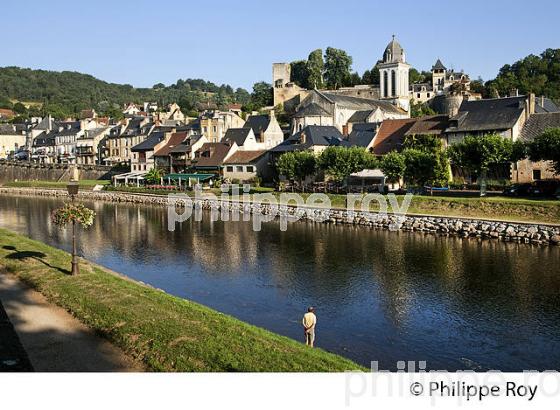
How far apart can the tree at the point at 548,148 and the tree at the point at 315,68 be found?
3222 inches

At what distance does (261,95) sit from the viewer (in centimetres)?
12600

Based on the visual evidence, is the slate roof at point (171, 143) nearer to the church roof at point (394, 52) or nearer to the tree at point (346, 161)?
the tree at point (346, 161)

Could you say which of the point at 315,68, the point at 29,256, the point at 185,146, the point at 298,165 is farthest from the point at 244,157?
the point at 315,68

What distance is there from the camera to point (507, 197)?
4319 centimetres

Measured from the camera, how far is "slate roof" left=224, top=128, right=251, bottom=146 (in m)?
75.4

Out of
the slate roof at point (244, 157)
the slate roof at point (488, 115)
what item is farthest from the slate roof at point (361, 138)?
the slate roof at point (244, 157)

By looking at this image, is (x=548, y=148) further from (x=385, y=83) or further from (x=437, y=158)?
(x=385, y=83)

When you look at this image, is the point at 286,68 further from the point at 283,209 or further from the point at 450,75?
the point at 283,209

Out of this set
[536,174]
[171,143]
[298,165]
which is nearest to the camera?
[536,174]

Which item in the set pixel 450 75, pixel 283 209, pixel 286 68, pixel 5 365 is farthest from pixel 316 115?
pixel 5 365

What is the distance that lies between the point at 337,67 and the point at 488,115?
7894cm

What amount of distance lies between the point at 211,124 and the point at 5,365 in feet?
236

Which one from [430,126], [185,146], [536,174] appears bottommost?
[536,174]

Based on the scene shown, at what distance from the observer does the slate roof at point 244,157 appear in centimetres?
6944
